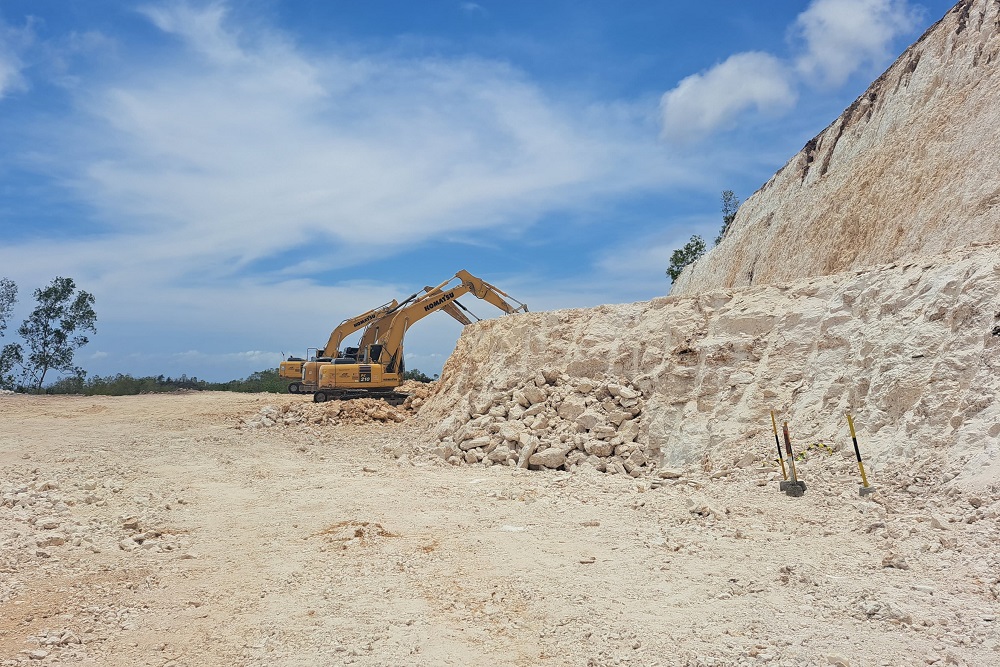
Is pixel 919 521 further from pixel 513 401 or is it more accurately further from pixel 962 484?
pixel 513 401

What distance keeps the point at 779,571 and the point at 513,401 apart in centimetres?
760

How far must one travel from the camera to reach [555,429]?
1131cm

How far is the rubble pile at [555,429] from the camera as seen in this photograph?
1044cm

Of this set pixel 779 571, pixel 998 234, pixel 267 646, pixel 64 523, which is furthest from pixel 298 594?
pixel 998 234

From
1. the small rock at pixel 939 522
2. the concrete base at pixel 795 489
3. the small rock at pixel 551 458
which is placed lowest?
the small rock at pixel 939 522

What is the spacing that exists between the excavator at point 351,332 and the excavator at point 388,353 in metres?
0.04

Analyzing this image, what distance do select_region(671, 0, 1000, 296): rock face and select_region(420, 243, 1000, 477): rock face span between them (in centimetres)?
248

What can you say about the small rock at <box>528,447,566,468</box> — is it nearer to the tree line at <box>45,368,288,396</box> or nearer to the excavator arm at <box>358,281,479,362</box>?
the excavator arm at <box>358,281,479,362</box>

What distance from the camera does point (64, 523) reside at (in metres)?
6.52

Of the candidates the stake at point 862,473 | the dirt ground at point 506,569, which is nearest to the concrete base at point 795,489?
the dirt ground at point 506,569

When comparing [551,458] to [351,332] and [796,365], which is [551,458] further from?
[351,332]

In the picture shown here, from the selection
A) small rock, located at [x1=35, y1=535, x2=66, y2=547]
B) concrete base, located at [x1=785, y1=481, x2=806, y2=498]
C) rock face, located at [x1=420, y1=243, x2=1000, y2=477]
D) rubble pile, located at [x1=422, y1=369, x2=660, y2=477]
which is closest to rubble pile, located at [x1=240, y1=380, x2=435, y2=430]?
rock face, located at [x1=420, y1=243, x2=1000, y2=477]

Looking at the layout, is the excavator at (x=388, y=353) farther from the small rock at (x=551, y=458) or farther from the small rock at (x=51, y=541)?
the small rock at (x=51, y=541)

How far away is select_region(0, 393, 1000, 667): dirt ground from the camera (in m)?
4.15
